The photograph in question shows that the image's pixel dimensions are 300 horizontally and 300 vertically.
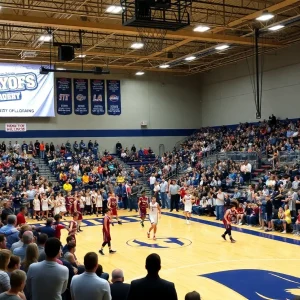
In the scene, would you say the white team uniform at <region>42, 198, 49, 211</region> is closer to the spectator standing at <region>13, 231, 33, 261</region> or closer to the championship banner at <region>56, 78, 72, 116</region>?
the championship banner at <region>56, 78, 72, 116</region>

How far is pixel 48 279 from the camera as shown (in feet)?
15.0

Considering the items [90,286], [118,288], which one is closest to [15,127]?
[118,288]

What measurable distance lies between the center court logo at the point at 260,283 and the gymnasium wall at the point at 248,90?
61.8 ft

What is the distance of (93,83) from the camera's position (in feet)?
112

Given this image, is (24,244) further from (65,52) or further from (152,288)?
(65,52)

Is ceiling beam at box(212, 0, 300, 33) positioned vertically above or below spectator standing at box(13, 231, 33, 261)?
above

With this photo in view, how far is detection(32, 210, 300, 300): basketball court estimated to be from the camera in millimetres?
9906

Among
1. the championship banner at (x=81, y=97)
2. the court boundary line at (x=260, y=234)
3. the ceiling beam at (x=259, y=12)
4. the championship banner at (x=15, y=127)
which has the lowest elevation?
the court boundary line at (x=260, y=234)

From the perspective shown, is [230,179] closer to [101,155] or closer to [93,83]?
[101,155]

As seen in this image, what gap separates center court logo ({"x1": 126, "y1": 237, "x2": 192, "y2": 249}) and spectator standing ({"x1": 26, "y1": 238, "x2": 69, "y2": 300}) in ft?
33.7

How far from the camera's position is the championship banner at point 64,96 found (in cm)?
3291

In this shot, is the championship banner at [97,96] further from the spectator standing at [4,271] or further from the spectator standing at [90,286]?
→ the spectator standing at [90,286]

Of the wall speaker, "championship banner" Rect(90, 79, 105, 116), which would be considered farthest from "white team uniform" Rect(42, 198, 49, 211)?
"championship banner" Rect(90, 79, 105, 116)

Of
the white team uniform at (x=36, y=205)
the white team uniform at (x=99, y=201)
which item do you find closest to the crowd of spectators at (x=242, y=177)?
the white team uniform at (x=99, y=201)
